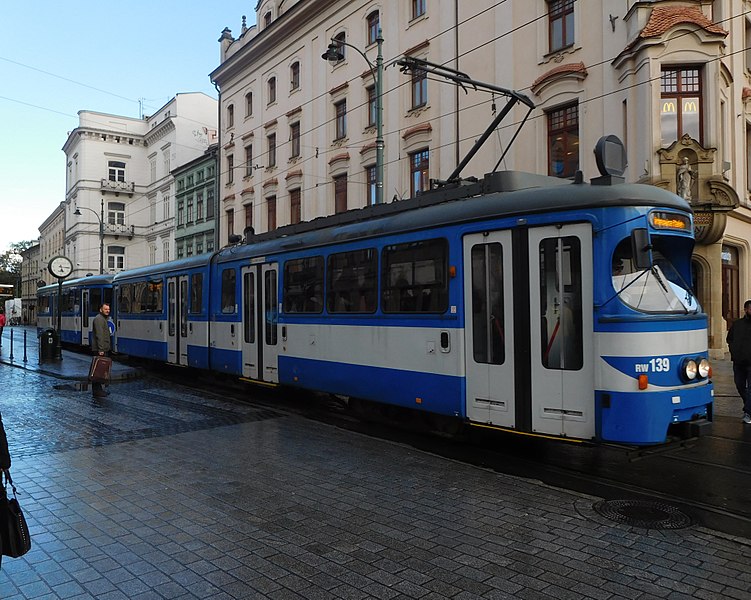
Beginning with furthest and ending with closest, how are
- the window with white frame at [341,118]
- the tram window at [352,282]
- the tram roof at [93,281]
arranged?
the window with white frame at [341,118] → the tram roof at [93,281] → the tram window at [352,282]

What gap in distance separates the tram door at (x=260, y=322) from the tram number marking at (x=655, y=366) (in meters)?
7.31

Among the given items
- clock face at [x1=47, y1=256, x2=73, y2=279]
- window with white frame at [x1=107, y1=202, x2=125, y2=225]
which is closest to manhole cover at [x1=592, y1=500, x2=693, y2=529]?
clock face at [x1=47, y1=256, x2=73, y2=279]

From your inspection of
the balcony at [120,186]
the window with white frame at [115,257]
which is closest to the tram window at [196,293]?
the window with white frame at [115,257]

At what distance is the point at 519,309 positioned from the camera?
7328 mm

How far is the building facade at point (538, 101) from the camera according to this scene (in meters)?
17.5

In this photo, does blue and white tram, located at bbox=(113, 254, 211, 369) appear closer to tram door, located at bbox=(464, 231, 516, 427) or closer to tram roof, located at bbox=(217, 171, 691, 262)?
tram roof, located at bbox=(217, 171, 691, 262)

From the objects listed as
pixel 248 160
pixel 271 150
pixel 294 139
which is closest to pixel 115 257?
pixel 248 160

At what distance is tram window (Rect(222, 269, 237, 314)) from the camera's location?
14.0 m

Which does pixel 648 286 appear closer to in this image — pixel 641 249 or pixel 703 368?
pixel 641 249

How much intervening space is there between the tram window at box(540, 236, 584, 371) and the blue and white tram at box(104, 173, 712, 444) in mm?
12

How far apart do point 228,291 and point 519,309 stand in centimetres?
856

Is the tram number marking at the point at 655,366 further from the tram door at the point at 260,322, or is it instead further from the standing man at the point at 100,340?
the standing man at the point at 100,340

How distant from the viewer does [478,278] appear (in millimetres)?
7867

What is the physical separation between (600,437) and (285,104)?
29512 mm
